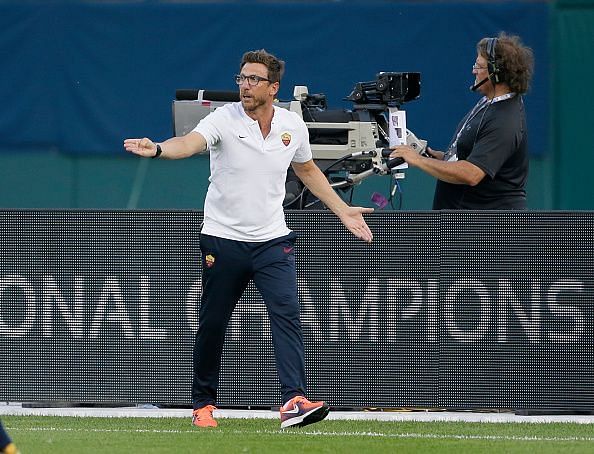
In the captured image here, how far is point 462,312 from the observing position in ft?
27.1

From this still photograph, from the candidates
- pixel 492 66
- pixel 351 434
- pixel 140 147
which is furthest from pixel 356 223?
pixel 492 66

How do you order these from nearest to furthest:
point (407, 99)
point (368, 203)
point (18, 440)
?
point (18, 440)
point (407, 99)
point (368, 203)

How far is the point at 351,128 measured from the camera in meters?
10.5

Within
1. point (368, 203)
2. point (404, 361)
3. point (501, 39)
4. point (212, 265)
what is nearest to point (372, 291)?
point (404, 361)

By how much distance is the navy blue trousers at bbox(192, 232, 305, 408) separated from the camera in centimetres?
748

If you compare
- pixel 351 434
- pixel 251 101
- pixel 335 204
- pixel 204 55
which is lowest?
pixel 351 434

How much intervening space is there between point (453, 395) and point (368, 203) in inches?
243

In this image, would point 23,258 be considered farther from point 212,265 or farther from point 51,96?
point 51,96

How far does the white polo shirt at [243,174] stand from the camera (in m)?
7.41

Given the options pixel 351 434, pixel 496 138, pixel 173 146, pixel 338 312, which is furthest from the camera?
pixel 496 138

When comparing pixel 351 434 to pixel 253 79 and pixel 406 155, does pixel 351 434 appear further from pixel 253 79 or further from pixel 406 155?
pixel 253 79

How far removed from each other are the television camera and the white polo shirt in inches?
105

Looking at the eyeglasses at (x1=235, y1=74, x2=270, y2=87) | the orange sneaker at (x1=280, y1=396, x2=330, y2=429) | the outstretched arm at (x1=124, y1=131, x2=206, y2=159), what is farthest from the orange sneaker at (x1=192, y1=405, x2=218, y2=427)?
the eyeglasses at (x1=235, y1=74, x2=270, y2=87)

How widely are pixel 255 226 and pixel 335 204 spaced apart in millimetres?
531
